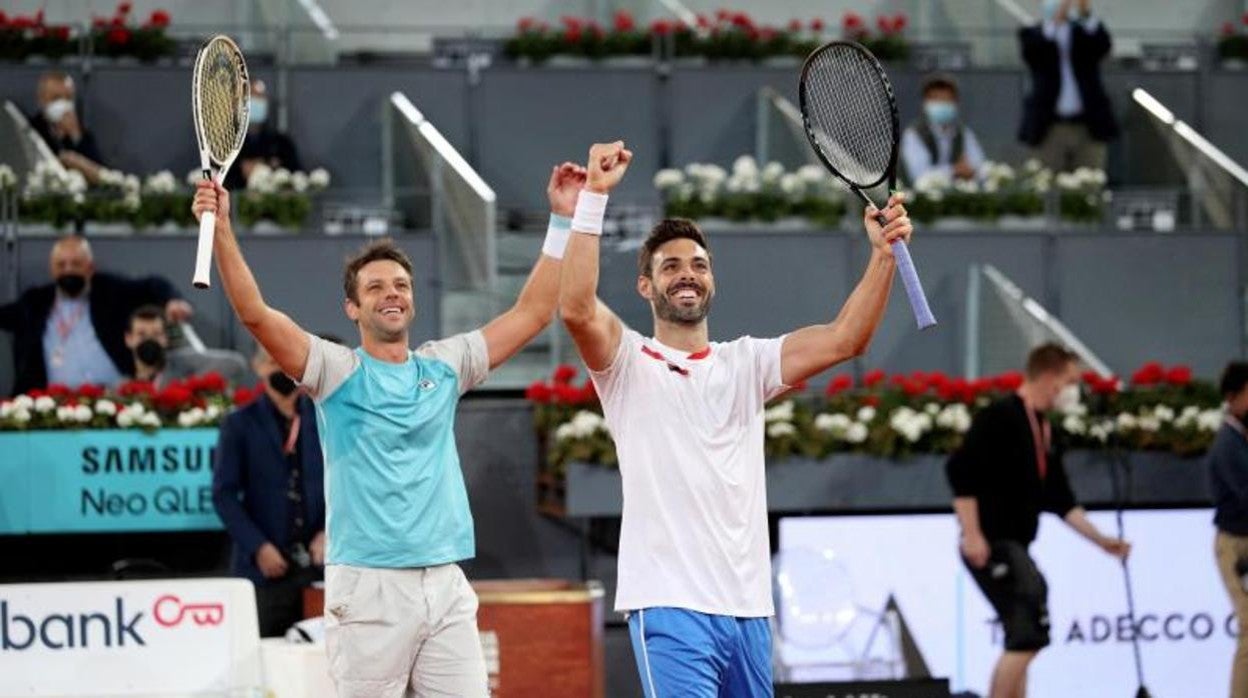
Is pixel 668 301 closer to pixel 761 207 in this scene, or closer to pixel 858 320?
pixel 858 320

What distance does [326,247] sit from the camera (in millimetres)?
14641

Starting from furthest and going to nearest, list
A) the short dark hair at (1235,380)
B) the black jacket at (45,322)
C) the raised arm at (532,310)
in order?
the black jacket at (45,322) → the short dark hair at (1235,380) → the raised arm at (532,310)

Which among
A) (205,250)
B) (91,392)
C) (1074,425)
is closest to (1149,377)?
(1074,425)

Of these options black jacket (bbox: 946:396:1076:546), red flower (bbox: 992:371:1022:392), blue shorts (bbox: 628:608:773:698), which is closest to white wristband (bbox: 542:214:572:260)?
blue shorts (bbox: 628:608:773:698)

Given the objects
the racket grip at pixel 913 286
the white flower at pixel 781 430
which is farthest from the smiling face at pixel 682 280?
the white flower at pixel 781 430

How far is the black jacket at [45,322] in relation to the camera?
13312mm

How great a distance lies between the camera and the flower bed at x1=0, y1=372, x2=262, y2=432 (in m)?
11.8

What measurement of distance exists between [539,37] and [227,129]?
11306 mm

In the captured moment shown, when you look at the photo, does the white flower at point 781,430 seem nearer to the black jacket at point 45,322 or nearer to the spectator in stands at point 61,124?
the black jacket at point 45,322

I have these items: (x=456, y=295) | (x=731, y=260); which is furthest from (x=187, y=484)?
(x=731, y=260)

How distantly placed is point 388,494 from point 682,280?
1.15 metres

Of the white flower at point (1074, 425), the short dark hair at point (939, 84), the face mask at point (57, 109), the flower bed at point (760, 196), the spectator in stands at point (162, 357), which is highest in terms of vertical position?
the short dark hair at point (939, 84)

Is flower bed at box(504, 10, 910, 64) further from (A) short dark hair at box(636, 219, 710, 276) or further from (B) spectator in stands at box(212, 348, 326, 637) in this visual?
(A) short dark hair at box(636, 219, 710, 276)

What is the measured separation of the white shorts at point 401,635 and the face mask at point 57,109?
9.62 meters
